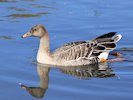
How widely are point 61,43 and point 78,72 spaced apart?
2193 millimetres

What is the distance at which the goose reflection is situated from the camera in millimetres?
12296

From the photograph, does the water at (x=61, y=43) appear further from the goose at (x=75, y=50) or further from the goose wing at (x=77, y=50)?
the goose wing at (x=77, y=50)

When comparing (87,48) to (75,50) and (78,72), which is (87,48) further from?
(78,72)

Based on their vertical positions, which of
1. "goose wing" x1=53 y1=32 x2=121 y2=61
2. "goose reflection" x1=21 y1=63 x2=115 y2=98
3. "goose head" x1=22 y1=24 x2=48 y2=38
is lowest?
"goose reflection" x1=21 y1=63 x2=115 y2=98

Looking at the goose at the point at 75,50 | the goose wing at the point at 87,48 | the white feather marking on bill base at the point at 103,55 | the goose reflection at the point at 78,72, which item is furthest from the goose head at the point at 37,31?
the white feather marking on bill base at the point at 103,55

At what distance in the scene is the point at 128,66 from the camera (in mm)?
13641

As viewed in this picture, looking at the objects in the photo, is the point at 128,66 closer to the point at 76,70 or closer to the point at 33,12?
the point at 76,70

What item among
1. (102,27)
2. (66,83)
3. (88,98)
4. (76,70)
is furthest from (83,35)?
(88,98)

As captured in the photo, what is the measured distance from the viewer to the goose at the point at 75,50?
Result: 1395cm

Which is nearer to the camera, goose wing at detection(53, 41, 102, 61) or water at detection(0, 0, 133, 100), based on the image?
water at detection(0, 0, 133, 100)

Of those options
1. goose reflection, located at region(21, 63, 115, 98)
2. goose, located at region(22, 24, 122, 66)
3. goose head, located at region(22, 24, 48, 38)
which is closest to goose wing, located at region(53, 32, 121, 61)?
goose, located at region(22, 24, 122, 66)

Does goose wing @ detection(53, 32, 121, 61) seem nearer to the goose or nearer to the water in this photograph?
the goose

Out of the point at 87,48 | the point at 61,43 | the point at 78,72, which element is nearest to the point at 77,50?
the point at 87,48

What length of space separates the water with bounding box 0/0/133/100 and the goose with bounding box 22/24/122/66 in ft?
0.98
